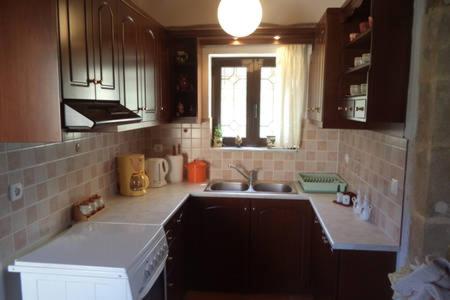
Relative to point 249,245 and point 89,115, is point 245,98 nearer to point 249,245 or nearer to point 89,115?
point 249,245

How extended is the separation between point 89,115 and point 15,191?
20.9 inches

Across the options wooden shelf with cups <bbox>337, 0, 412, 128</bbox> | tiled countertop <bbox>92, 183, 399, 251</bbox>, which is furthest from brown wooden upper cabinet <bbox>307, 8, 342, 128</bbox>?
tiled countertop <bbox>92, 183, 399, 251</bbox>

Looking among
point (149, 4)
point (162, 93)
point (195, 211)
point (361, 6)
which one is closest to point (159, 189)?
point (195, 211)

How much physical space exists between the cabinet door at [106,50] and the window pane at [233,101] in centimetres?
160

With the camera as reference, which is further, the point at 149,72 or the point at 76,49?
the point at 149,72

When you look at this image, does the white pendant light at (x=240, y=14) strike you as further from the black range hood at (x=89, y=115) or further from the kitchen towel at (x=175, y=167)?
the kitchen towel at (x=175, y=167)

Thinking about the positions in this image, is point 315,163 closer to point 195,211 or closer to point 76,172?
point 195,211

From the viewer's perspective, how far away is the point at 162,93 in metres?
2.84

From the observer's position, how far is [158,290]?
199cm

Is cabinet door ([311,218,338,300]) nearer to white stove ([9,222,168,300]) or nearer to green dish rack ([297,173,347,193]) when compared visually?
green dish rack ([297,173,347,193])

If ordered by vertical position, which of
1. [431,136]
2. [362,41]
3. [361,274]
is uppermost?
[362,41]

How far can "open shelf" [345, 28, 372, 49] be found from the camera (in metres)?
1.92

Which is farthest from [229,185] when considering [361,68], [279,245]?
[361,68]

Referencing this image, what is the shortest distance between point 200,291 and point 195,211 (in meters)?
0.70
